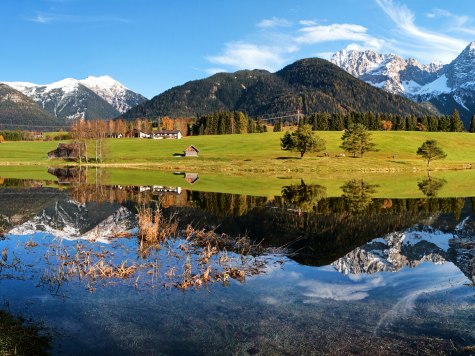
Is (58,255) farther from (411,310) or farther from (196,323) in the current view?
(411,310)

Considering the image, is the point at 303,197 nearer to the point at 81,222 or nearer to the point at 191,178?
the point at 81,222

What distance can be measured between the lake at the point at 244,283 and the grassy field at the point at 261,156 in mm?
62952

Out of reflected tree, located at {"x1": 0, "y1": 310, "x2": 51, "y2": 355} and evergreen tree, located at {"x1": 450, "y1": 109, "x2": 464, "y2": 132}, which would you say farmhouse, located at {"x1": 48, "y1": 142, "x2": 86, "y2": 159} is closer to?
reflected tree, located at {"x1": 0, "y1": 310, "x2": 51, "y2": 355}

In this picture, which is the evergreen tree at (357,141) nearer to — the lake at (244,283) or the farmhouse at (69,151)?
the farmhouse at (69,151)

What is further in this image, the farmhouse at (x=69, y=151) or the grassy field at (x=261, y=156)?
the farmhouse at (x=69, y=151)

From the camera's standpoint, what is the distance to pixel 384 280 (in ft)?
64.5

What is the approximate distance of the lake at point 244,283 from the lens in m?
13.2

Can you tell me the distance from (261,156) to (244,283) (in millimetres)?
113729

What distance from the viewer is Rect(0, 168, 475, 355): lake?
43.4 feet

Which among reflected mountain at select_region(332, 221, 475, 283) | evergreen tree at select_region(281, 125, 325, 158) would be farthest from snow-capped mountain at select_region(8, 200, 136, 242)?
evergreen tree at select_region(281, 125, 325, 158)

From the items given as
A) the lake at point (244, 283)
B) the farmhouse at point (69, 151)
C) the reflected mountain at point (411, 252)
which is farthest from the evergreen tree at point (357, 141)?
the reflected mountain at point (411, 252)

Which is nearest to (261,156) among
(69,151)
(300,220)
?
(69,151)

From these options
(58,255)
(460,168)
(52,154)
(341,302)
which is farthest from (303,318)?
(52,154)

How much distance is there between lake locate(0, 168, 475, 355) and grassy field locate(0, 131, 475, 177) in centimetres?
6295
